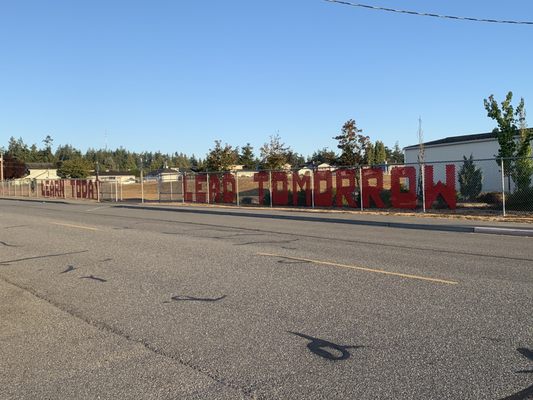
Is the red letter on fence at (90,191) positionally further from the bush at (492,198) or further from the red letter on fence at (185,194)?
the bush at (492,198)

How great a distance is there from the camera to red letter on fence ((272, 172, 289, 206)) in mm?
27531

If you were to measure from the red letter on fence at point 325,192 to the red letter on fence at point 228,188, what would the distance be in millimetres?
6369

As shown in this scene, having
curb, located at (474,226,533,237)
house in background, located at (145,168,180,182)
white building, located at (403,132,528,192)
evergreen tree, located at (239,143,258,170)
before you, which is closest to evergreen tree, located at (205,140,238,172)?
house in background, located at (145,168,180,182)

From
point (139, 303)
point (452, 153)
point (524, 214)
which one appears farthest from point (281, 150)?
point (139, 303)

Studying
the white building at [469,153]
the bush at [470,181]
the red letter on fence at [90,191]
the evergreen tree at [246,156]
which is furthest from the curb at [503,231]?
the evergreen tree at [246,156]

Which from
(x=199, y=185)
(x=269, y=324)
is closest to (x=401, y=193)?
(x=199, y=185)

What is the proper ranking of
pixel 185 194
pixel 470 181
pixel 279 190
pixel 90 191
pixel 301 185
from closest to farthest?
pixel 301 185, pixel 279 190, pixel 470 181, pixel 185 194, pixel 90 191

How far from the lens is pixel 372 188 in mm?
23500

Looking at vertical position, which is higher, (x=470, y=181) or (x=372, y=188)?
(x=470, y=181)

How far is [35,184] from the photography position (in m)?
52.5

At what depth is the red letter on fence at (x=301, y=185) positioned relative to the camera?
26.5 metres

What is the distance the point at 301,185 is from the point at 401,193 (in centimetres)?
584

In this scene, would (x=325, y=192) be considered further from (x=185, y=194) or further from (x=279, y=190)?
(x=185, y=194)

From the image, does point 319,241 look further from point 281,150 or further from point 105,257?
point 281,150
